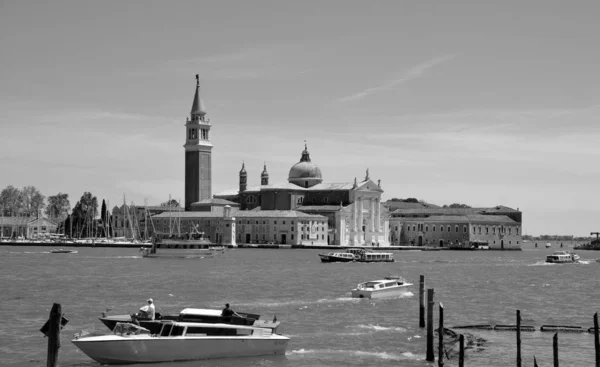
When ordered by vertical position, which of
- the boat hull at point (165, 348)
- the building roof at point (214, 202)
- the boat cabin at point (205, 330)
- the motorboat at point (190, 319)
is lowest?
the boat hull at point (165, 348)

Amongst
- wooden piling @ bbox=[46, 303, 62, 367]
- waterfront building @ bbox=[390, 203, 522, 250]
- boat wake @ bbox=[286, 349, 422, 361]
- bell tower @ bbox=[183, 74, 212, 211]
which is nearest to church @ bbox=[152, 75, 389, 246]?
bell tower @ bbox=[183, 74, 212, 211]

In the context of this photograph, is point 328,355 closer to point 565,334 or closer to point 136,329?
point 136,329

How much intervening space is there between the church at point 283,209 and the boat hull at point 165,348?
97.6 metres

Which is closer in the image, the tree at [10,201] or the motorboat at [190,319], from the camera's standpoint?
the motorboat at [190,319]

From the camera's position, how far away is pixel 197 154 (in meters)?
133

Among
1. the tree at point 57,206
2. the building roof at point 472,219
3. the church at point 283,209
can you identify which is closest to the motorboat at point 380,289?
the church at point 283,209

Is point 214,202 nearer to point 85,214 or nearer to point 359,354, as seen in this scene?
point 85,214

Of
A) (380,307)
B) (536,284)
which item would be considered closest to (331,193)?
(536,284)

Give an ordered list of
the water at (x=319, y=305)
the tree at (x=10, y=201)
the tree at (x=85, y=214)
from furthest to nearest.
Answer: the tree at (x=10, y=201), the tree at (x=85, y=214), the water at (x=319, y=305)

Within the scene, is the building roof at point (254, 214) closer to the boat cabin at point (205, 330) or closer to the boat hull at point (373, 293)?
the boat hull at point (373, 293)

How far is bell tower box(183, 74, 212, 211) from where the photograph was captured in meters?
134

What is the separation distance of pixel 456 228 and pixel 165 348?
4591 inches

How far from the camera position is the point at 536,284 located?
5566 centimetres

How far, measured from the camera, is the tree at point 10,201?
164500mm
